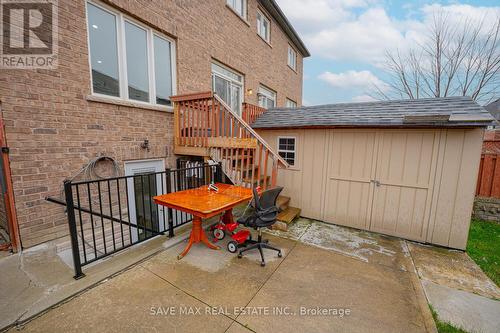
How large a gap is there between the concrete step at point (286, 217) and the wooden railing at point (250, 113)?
2.69m

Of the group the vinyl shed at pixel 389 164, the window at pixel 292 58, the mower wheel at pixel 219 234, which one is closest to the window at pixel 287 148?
the vinyl shed at pixel 389 164

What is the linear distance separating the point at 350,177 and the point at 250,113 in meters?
3.18

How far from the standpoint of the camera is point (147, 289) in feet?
8.00

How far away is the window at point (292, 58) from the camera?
11406 millimetres

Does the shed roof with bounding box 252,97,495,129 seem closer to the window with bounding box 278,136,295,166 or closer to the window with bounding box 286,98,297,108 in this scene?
the window with bounding box 278,136,295,166

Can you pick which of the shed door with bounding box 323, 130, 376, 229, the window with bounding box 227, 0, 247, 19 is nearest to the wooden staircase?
the shed door with bounding box 323, 130, 376, 229

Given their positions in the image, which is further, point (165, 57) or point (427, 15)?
point (427, 15)

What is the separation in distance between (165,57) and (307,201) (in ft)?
16.2

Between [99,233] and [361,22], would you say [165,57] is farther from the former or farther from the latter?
[361,22]

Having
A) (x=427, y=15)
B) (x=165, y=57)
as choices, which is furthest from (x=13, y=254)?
(x=427, y=15)

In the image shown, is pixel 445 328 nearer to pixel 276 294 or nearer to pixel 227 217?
pixel 276 294

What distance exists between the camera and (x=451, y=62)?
30.1 ft

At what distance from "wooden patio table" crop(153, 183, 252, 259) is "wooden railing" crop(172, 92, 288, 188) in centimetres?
65

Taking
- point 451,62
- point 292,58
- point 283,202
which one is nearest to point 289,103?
point 292,58
